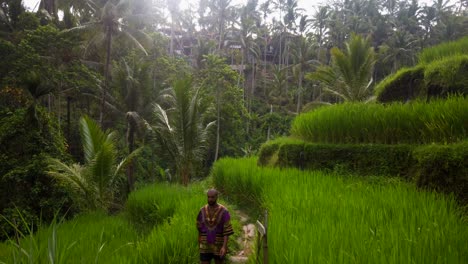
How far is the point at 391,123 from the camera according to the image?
5.95 m

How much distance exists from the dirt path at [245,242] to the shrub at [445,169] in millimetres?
2538

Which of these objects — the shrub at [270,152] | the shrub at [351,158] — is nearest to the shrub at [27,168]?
the shrub at [270,152]

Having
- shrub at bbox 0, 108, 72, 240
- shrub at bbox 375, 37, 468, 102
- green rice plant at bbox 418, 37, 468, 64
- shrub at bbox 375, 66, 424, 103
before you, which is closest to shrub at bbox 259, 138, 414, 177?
shrub at bbox 375, 37, 468, 102

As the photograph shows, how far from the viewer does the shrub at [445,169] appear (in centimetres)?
408

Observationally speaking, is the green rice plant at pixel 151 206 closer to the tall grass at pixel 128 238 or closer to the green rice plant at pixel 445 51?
the tall grass at pixel 128 238

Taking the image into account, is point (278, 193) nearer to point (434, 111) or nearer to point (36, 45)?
point (434, 111)

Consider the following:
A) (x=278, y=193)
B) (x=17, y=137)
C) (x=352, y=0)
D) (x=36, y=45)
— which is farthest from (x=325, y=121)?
(x=352, y=0)

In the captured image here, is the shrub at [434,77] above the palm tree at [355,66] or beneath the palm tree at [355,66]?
beneath

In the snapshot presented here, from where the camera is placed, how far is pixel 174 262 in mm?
3662

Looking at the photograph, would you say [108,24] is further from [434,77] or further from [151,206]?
[434,77]

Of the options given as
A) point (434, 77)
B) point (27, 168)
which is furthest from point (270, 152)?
point (27, 168)

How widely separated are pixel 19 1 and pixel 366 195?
16665mm

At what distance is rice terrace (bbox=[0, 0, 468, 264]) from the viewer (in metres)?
2.93

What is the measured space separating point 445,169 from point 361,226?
7.08 feet
